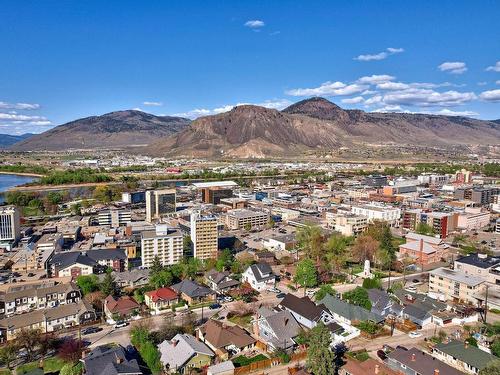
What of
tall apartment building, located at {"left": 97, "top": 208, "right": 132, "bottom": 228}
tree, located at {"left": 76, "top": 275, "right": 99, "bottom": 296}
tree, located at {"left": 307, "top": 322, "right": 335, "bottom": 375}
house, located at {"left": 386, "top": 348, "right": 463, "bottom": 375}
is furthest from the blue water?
house, located at {"left": 386, "top": 348, "right": 463, "bottom": 375}

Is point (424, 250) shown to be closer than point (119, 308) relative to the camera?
A: No

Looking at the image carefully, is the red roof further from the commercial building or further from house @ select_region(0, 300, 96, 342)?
the commercial building

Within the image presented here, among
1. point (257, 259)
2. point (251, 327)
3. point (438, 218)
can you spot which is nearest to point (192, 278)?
point (257, 259)

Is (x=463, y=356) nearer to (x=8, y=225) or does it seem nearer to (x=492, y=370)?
(x=492, y=370)

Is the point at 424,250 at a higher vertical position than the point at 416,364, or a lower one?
higher

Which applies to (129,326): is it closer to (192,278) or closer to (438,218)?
(192,278)

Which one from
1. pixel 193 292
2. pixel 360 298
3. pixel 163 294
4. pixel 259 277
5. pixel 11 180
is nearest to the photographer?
pixel 360 298

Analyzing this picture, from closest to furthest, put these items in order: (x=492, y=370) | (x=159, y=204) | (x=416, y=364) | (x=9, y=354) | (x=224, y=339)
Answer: (x=492, y=370), (x=416, y=364), (x=9, y=354), (x=224, y=339), (x=159, y=204)

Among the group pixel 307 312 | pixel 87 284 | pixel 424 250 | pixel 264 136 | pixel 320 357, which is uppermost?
pixel 264 136

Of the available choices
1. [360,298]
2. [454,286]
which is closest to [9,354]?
[360,298]
